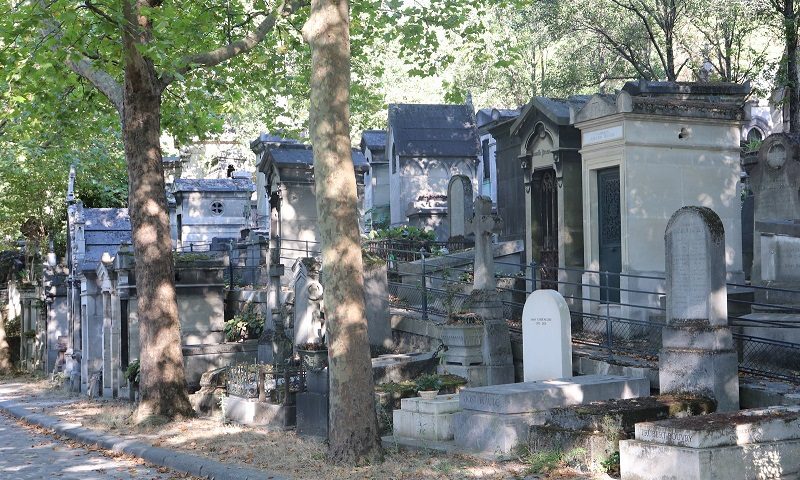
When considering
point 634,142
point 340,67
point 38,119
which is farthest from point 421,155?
point 340,67

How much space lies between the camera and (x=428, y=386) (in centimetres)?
1141

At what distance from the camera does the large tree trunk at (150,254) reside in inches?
540

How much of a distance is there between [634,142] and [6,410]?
12.3 meters

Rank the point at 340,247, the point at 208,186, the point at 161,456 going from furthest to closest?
the point at 208,186 → the point at 161,456 → the point at 340,247

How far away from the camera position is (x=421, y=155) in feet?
101

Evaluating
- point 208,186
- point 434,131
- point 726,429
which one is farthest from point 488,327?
point 434,131

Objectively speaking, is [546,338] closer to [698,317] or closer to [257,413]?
[698,317]

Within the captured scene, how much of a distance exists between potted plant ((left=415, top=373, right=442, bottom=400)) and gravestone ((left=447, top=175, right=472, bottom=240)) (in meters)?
8.54

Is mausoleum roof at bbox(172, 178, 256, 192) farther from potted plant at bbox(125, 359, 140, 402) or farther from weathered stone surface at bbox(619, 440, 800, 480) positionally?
weathered stone surface at bbox(619, 440, 800, 480)

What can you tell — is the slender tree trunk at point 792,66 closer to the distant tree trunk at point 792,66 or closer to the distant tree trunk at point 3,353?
the distant tree trunk at point 792,66

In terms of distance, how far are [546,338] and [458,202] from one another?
30.9 ft

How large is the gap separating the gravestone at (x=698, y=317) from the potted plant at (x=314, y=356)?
164 inches

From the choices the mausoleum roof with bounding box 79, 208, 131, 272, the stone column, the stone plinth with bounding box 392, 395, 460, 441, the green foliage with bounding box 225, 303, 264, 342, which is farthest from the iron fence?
the mausoleum roof with bounding box 79, 208, 131, 272

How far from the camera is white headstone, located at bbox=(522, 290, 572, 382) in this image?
36.9 feet
